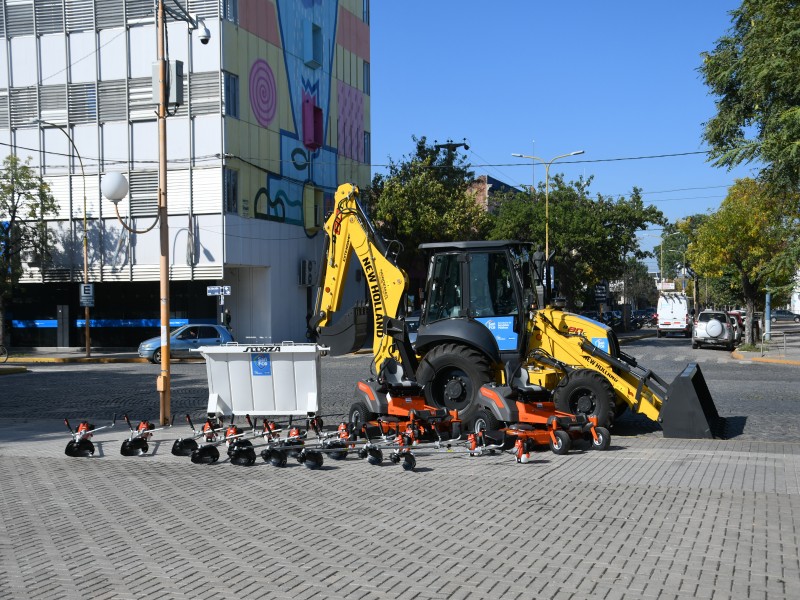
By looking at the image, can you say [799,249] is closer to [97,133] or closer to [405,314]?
[405,314]

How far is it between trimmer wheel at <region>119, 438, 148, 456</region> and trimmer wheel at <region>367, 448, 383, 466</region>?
3.13m

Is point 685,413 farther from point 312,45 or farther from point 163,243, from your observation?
point 312,45

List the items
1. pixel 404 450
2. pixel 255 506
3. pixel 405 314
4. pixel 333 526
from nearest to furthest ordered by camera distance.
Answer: pixel 333 526 → pixel 255 506 → pixel 404 450 → pixel 405 314

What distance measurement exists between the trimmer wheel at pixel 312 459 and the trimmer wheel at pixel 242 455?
703mm

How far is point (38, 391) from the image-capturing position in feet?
72.7

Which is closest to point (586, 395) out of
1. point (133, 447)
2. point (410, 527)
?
Result: point (410, 527)

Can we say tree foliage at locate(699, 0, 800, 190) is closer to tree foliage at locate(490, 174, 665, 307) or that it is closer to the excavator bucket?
the excavator bucket

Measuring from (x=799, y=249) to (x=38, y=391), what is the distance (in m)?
19.2

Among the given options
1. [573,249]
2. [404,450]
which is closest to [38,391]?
[404,450]

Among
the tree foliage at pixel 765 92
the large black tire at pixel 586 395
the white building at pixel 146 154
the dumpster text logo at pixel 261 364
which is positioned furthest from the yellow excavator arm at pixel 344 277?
the white building at pixel 146 154

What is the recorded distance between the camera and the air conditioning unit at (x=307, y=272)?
47594mm

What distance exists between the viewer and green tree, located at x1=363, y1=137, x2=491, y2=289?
160 ft

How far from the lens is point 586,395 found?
537 inches

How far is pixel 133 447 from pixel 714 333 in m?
34.9
